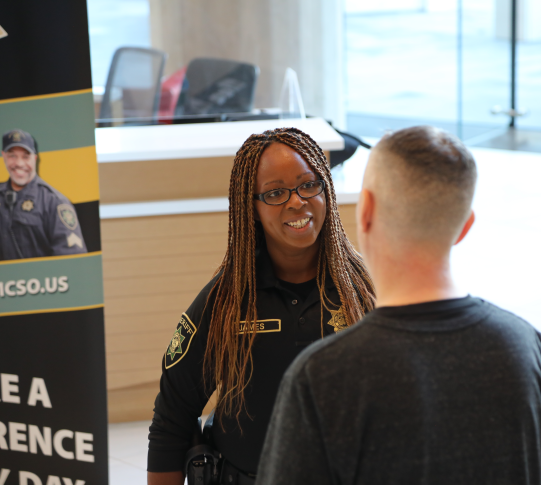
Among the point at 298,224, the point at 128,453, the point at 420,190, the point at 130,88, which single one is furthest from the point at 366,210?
the point at 130,88

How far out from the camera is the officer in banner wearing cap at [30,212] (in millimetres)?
1799

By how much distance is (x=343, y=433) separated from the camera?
2.80 feet

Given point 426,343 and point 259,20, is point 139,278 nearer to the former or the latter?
point 426,343

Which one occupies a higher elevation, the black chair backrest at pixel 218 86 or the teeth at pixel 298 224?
the black chair backrest at pixel 218 86

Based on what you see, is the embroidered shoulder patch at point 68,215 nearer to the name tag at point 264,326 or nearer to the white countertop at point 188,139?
the name tag at point 264,326

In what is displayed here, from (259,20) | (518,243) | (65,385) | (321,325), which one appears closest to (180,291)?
(65,385)

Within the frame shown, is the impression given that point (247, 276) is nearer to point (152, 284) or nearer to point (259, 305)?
point (259, 305)

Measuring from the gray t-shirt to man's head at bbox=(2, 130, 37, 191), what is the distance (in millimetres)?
1179

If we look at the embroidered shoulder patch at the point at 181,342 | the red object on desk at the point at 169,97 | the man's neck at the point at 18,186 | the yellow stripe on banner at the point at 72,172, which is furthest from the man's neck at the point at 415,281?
the red object on desk at the point at 169,97

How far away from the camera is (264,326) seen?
5.12 ft

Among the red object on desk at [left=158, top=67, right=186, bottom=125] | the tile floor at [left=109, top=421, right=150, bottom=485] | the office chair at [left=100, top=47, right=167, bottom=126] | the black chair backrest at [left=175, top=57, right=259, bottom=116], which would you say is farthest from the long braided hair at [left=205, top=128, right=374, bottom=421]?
the red object on desk at [left=158, top=67, right=186, bottom=125]

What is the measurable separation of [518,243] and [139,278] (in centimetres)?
317

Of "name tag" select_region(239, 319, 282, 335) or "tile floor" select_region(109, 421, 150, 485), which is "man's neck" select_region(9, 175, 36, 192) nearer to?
"name tag" select_region(239, 319, 282, 335)

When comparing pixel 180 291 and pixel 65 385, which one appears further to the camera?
pixel 180 291
